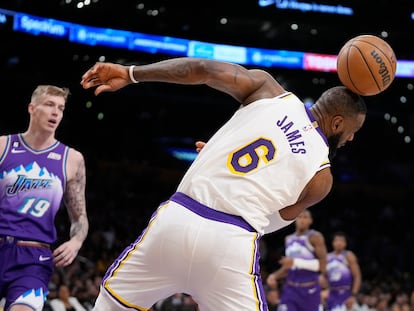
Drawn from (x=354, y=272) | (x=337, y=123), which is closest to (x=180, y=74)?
(x=337, y=123)

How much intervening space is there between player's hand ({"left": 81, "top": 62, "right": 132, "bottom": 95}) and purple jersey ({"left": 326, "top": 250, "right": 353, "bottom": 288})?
8.36 metres

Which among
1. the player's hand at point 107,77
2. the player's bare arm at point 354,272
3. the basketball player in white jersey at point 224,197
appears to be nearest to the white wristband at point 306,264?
the player's bare arm at point 354,272

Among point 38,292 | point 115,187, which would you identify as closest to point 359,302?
point 115,187

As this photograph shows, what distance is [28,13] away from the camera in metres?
17.0

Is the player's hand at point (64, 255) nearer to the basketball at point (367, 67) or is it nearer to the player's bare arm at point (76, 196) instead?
the player's bare arm at point (76, 196)

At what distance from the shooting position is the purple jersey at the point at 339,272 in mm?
11258

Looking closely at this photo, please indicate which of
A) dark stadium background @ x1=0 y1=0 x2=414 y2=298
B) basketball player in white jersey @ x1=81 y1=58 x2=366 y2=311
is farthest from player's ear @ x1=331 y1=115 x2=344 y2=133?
dark stadium background @ x1=0 y1=0 x2=414 y2=298

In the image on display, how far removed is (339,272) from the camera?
37.0 feet

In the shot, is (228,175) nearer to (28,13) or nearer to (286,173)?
(286,173)

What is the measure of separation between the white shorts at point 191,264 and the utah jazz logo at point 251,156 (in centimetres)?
23

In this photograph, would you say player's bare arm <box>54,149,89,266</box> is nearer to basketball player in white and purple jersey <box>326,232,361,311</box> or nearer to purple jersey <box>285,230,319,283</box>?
purple jersey <box>285,230,319,283</box>

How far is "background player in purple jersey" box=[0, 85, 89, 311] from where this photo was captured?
4.73m

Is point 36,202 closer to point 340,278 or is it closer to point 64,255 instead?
point 64,255

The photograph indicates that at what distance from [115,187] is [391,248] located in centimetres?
794
